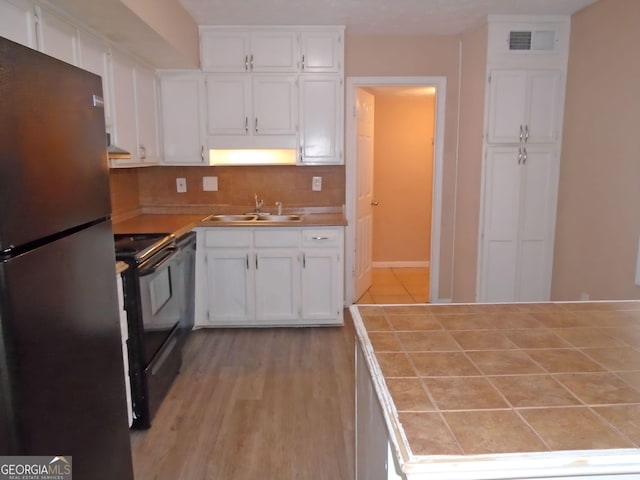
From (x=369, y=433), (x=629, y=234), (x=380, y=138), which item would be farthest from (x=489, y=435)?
(x=380, y=138)

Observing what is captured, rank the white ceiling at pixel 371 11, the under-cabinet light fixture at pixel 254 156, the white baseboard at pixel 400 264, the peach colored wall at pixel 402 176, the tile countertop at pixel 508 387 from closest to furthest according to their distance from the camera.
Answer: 1. the tile countertop at pixel 508 387
2. the white ceiling at pixel 371 11
3. the under-cabinet light fixture at pixel 254 156
4. the peach colored wall at pixel 402 176
5. the white baseboard at pixel 400 264

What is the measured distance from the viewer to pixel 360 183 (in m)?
4.48

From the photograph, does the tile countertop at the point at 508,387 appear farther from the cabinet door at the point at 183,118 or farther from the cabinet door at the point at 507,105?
the cabinet door at the point at 183,118

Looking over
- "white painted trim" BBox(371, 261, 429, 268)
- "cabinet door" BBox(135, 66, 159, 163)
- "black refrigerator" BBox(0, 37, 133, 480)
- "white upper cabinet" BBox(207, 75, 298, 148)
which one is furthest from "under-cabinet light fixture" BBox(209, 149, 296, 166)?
"black refrigerator" BBox(0, 37, 133, 480)

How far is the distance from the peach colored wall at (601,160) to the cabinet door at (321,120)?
1.79m

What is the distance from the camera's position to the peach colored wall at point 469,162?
376 cm

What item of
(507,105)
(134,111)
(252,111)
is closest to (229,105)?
(252,111)

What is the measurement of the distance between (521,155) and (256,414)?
2.76 metres

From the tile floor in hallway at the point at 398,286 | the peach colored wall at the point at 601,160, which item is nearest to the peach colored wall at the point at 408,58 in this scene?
the peach colored wall at the point at 601,160

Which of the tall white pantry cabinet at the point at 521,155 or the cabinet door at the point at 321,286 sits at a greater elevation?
the tall white pantry cabinet at the point at 521,155

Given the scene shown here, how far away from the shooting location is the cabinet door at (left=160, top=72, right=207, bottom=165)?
3.88 meters

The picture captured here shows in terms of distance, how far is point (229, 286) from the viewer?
3.82m

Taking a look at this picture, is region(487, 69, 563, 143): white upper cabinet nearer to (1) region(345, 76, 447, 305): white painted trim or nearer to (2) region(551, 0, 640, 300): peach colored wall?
(2) region(551, 0, 640, 300): peach colored wall

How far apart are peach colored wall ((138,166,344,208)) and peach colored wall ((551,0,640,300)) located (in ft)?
6.22
